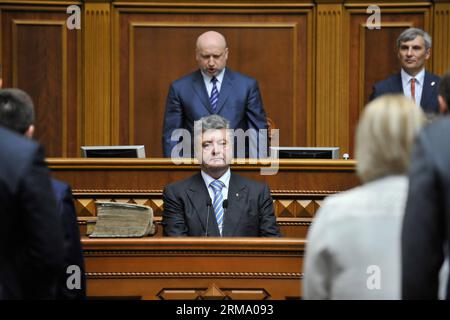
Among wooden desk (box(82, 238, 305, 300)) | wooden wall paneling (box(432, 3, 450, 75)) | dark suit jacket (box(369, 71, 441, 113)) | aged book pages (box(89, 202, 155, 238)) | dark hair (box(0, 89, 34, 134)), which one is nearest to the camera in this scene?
dark hair (box(0, 89, 34, 134))

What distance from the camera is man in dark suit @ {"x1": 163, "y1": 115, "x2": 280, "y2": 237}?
17.6ft

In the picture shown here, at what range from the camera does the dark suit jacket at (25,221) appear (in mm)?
3213

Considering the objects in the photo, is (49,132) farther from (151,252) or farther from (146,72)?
(151,252)

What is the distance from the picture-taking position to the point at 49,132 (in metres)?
8.47

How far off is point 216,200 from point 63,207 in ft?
5.69

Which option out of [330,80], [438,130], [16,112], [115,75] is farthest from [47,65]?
[438,130]

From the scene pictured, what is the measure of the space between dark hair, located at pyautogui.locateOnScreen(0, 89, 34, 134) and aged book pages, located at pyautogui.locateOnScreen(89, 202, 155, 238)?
142 cm

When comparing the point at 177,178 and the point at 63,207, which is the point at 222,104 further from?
the point at 63,207

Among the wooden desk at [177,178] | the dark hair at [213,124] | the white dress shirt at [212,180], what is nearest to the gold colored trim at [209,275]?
the white dress shirt at [212,180]

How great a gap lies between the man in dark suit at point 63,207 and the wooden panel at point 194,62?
4542 mm

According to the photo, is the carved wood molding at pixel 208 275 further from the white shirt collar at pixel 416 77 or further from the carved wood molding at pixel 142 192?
the white shirt collar at pixel 416 77

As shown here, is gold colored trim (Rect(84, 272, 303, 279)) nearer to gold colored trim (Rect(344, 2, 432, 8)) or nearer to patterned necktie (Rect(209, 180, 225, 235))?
patterned necktie (Rect(209, 180, 225, 235))

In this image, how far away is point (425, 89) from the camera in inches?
279

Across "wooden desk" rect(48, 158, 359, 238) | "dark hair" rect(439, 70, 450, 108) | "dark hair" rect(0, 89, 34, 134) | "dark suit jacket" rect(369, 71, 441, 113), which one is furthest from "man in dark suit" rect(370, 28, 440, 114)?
"dark hair" rect(0, 89, 34, 134)
